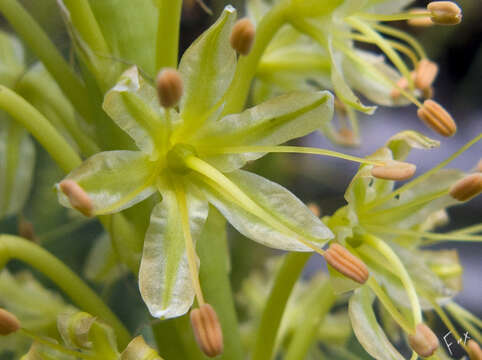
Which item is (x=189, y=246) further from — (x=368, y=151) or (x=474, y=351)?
(x=368, y=151)

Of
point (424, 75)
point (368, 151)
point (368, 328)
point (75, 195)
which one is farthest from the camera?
point (368, 151)

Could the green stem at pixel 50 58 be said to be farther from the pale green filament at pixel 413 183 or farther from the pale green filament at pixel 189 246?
the pale green filament at pixel 413 183

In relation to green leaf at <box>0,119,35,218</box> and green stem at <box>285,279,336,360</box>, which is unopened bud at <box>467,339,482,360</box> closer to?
green stem at <box>285,279,336,360</box>

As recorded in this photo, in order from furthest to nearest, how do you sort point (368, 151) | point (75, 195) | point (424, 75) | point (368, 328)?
point (368, 151) < point (424, 75) < point (368, 328) < point (75, 195)

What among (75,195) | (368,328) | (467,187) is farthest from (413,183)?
(75,195)

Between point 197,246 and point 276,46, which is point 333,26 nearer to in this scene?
point 276,46

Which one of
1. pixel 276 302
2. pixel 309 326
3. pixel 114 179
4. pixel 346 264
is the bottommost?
pixel 309 326

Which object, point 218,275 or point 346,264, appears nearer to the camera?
point 346,264

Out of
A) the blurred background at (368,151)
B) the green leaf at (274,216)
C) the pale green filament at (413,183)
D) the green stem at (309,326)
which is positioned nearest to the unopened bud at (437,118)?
the pale green filament at (413,183)
